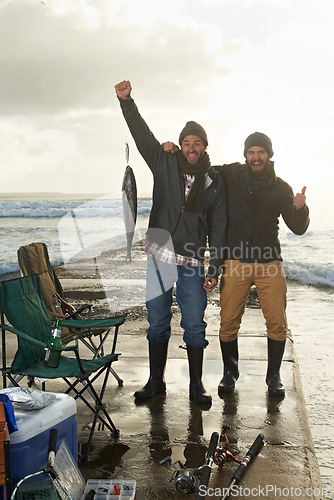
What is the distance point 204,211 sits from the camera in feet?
11.8

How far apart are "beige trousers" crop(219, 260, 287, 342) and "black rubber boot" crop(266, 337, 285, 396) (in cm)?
5

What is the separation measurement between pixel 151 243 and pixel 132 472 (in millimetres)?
1529

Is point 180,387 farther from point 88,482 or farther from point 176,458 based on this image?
point 88,482

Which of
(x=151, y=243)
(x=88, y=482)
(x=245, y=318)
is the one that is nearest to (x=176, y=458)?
(x=88, y=482)

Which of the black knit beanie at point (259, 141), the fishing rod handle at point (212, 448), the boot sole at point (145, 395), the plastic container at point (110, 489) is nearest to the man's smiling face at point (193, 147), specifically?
the black knit beanie at point (259, 141)

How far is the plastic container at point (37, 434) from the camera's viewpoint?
213 centimetres


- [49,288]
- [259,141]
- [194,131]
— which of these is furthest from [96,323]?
[259,141]

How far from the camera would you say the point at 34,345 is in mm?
3094

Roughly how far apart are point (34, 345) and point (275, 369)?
172 cm

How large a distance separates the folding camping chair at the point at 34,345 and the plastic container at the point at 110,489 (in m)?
0.38

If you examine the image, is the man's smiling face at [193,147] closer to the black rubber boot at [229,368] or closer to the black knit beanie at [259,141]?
the black knit beanie at [259,141]

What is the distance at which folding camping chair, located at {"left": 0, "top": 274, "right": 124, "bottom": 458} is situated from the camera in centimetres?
286

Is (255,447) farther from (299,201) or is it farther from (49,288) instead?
(49,288)

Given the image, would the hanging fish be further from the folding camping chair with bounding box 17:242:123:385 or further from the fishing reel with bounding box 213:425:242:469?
the fishing reel with bounding box 213:425:242:469
